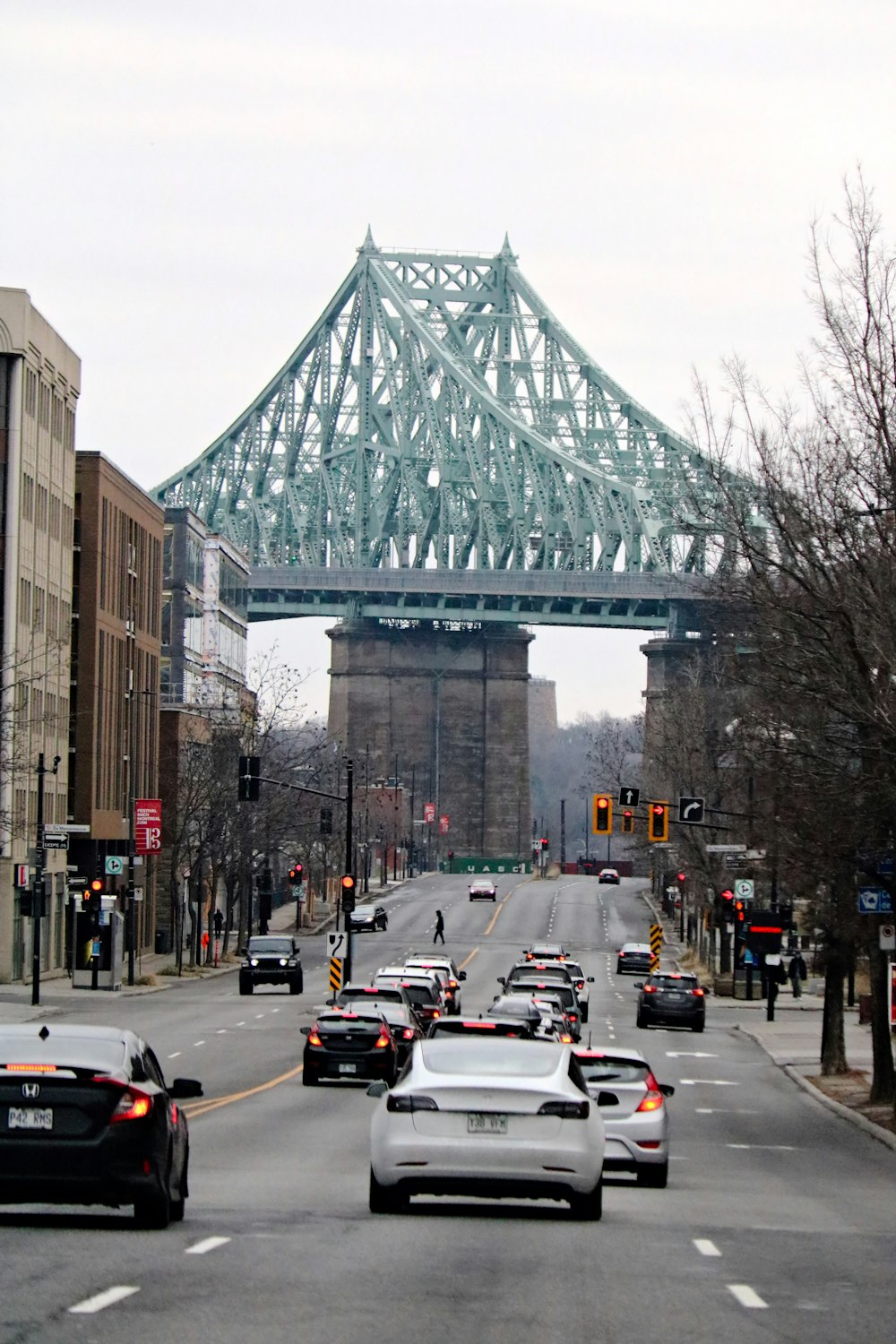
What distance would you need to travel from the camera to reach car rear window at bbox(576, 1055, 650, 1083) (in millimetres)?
22203

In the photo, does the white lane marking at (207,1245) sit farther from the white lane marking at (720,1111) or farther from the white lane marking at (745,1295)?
the white lane marking at (720,1111)

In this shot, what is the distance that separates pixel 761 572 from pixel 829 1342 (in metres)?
17.5

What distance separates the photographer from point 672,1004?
58031 mm

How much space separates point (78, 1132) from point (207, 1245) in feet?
3.51

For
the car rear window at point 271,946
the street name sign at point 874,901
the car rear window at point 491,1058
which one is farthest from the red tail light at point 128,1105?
the car rear window at point 271,946

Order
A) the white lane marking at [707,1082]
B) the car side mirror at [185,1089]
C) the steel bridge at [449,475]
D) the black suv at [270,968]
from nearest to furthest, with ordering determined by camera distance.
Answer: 1. the car side mirror at [185,1089]
2. the white lane marking at [707,1082]
3. the black suv at [270,968]
4. the steel bridge at [449,475]

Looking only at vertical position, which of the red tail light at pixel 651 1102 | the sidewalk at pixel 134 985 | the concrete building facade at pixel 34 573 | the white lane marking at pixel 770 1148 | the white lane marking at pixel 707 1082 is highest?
the concrete building facade at pixel 34 573

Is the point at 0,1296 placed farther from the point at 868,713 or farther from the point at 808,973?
the point at 808,973

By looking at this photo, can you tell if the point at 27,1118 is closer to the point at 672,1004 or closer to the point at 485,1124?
the point at 485,1124

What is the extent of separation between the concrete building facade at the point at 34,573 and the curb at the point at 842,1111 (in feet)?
92.6

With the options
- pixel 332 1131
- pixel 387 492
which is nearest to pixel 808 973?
pixel 332 1131

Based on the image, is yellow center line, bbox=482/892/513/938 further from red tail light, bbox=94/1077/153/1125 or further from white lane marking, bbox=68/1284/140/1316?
white lane marking, bbox=68/1284/140/1316

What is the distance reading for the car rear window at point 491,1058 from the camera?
16.3 m

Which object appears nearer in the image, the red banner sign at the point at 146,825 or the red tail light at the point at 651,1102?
the red tail light at the point at 651,1102
